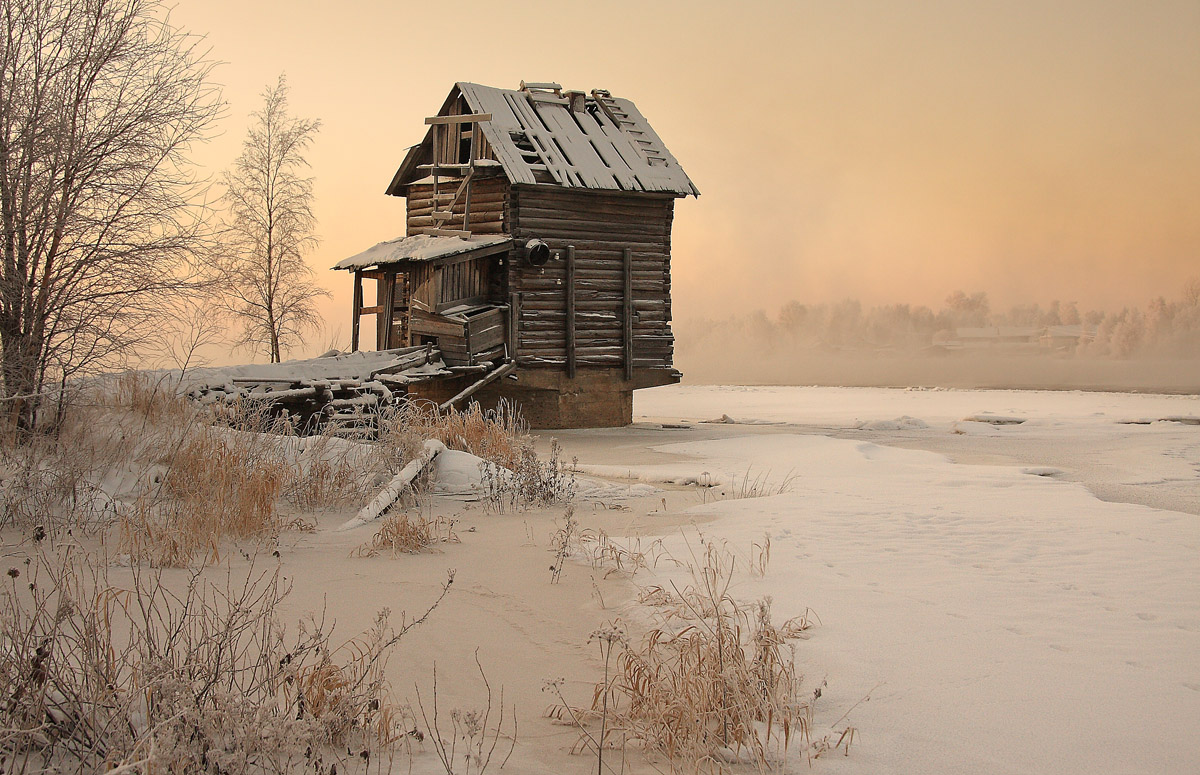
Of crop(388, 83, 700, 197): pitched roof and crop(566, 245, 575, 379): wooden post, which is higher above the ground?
crop(388, 83, 700, 197): pitched roof

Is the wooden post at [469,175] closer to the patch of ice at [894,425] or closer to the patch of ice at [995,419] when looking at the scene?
the patch of ice at [894,425]

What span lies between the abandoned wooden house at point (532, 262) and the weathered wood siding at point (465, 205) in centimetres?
3

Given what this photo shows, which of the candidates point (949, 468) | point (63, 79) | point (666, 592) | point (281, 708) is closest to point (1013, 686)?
point (666, 592)

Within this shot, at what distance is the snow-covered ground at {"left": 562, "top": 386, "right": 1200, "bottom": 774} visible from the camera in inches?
129

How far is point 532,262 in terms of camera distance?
19.7 metres

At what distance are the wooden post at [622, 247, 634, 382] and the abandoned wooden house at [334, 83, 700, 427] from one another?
0.13 feet

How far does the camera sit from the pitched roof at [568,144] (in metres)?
20.0

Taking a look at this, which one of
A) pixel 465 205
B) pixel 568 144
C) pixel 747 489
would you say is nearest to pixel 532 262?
pixel 465 205

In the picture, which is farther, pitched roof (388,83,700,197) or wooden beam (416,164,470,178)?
wooden beam (416,164,470,178)

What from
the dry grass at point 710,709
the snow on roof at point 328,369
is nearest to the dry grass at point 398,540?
the dry grass at point 710,709

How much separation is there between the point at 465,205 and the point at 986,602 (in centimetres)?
1751

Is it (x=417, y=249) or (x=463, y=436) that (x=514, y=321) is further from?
(x=463, y=436)

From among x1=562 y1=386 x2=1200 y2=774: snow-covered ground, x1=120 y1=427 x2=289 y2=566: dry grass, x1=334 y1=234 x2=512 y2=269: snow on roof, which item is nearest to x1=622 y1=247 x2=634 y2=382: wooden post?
x1=334 y1=234 x2=512 y2=269: snow on roof

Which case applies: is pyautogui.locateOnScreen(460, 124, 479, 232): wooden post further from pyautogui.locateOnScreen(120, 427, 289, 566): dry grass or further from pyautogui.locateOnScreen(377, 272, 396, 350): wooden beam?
pyautogui.locateOnScreen(120, 427, 289, 566): dry grass
